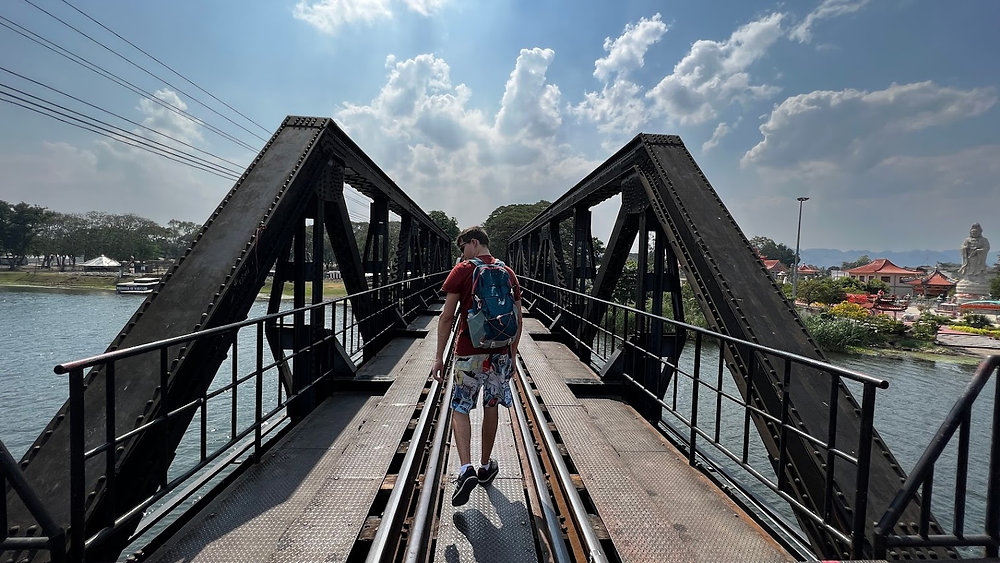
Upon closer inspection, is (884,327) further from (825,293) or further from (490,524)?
(490,524)

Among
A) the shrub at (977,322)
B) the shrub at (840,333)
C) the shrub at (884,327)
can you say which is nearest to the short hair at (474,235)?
the shrub at (840,333)

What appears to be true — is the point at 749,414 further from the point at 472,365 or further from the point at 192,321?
the point at 192,321

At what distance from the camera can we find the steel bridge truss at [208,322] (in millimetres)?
2608

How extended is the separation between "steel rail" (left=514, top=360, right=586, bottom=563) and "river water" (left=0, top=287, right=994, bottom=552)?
8933 mm

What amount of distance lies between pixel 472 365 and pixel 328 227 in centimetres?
454

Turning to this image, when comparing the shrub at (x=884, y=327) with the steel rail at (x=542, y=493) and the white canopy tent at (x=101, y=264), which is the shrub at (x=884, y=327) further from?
the white canopy tent at (x=101, y=264)

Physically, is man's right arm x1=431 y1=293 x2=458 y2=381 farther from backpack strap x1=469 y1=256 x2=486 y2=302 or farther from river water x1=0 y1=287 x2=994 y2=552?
river water x1=0 y1=287 x2=994 y2=552

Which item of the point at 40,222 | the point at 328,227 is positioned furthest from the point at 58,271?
the point at 328,227

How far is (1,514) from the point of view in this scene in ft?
6.24

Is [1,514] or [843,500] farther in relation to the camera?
[843,500]

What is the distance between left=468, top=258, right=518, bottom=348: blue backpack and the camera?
2.96 m

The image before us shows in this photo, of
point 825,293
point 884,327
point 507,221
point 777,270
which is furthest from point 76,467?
point 777,270

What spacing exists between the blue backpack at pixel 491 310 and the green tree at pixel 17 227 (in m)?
104

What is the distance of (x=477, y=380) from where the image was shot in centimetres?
305
